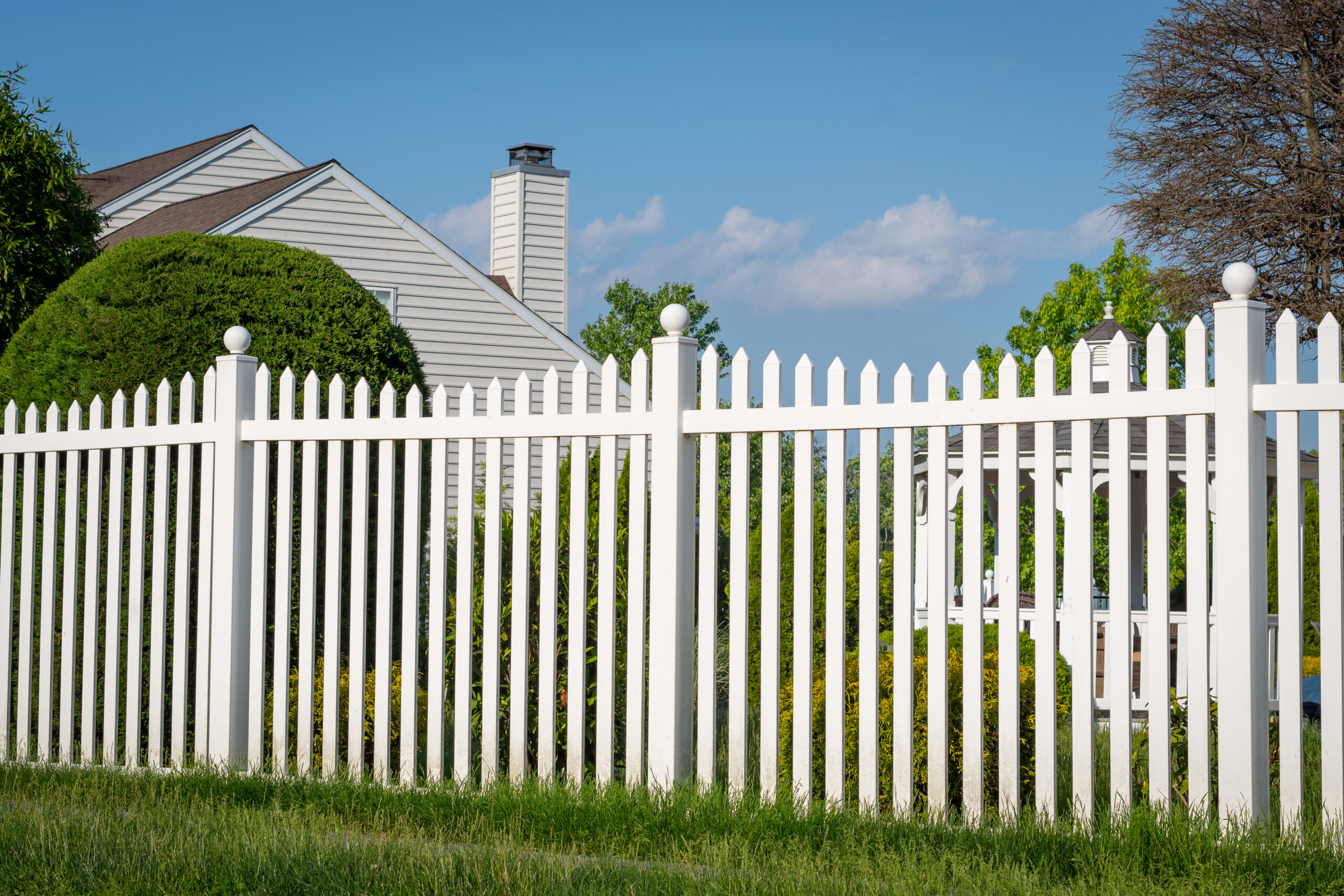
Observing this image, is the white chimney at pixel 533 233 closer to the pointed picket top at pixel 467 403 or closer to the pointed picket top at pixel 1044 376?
the pointed picket top at pixel 467 403

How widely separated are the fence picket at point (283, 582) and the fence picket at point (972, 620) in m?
3.04

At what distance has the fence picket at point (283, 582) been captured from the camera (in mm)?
5426

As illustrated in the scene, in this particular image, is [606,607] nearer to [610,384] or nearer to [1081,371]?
[610,384]

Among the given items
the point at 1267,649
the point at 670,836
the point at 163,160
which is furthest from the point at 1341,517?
the point at 163,160

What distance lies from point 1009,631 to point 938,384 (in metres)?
0.91

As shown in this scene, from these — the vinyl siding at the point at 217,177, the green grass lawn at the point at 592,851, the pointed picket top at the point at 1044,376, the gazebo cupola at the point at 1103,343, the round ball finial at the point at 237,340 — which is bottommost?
the green grass lawn at the point at 592,851

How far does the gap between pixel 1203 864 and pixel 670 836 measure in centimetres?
167

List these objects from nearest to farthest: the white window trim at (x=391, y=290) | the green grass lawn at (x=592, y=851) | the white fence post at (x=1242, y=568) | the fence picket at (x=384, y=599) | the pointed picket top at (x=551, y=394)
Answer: the green grass lawn at (x=592, y=851) < the white fence post at (x=1242, y=568) < the pointed picket top at (x=551, y=394) < the fence picket at (x=384, y=599) < the white window trim at (x=391, y=290)

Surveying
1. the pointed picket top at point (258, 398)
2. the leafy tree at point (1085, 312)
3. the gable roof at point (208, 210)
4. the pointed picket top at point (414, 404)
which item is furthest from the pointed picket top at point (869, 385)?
the leafy tree at point (1085, 312)

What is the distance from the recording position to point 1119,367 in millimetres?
3984

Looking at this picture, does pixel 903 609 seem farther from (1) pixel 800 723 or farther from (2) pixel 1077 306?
(2) pixel 1077 306

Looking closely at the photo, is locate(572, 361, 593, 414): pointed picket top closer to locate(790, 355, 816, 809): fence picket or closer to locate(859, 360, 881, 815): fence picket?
locate(790, 355, 816, 809): fence picket

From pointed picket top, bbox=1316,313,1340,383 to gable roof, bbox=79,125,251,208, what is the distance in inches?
631

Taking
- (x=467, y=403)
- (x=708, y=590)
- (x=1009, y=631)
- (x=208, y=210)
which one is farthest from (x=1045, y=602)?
(x=208, y=210)
